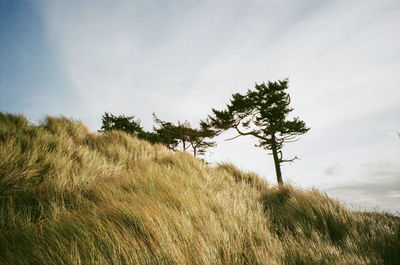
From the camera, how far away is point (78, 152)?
4316 mm

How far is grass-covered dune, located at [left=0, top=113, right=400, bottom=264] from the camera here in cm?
154

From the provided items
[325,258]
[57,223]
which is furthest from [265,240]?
[57,223]

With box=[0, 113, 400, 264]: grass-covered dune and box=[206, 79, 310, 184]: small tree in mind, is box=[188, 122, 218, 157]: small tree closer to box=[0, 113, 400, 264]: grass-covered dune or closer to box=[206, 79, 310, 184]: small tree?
box=[206, 79, 310, 184]: small tree

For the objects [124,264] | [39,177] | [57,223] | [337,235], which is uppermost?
[39,177]

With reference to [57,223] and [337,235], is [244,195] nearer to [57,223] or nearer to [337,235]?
[337,235]

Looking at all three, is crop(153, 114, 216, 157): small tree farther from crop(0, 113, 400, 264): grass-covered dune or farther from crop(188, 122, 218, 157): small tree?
crop(0, 113, 400, 264): grass-covered dune

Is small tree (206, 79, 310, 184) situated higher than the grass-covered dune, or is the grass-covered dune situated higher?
small tree (206, 79, 310, 184)

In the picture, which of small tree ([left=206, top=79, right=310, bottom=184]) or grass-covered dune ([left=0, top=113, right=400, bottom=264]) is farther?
small tree ([left=206, top=79, right=310, bottom=184])

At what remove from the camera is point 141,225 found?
180 centimetres

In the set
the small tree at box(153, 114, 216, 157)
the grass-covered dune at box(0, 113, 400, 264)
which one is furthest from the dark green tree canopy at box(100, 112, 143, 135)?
the grass-covered dune at box(0, 113, 400, 264)

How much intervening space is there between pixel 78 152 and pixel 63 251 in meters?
3.41

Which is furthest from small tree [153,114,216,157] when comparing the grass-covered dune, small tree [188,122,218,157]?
the grass-covered dune

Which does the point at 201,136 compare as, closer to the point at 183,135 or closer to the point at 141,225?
the point at 183,135

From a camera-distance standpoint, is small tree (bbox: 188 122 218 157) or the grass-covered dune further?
small tree (bbox: 188 122 218 157)
